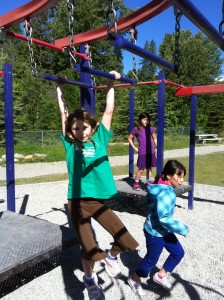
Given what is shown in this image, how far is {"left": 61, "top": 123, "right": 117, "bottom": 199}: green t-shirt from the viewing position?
6.97 ft

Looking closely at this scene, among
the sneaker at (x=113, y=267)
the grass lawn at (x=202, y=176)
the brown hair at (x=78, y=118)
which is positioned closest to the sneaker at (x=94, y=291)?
the sneaker at (x=113, y=267)

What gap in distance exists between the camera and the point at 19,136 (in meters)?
14.5

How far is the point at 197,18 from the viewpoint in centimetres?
134

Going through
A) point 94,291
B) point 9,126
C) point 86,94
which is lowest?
point 94,291

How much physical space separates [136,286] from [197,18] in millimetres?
1834

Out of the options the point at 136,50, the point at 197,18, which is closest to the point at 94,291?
the point at 136,50

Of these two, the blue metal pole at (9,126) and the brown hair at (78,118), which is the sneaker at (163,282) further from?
the blue metal pole at (9,126)

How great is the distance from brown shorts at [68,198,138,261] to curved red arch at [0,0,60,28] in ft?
4.21

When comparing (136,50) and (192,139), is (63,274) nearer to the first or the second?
(136,50)

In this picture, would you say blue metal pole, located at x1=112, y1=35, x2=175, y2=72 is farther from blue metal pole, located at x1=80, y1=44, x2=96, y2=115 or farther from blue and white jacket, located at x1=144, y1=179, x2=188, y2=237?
blue metal pole, located at x1=80, y1=44, x2=96, y2=115

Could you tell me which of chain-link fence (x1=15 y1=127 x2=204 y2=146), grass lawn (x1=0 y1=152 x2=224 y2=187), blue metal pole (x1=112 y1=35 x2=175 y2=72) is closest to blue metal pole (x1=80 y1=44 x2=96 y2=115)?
blue metal pole (x1=112 y1=35 x2=175 y2=72)

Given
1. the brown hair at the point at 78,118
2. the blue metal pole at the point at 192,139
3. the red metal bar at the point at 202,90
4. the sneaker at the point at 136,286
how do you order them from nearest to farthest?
the brown hair at the point at 78,118 → the sneaker at the point at 136,286 → the red metal bar at the point at 202,90 → the blue metal pole at the point at 192,139

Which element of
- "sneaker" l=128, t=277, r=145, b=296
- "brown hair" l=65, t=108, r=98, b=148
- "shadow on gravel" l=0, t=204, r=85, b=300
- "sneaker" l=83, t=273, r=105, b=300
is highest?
"brown hair" l=65, t=108, r=98, b=148

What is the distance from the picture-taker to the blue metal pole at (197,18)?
1.22 m
